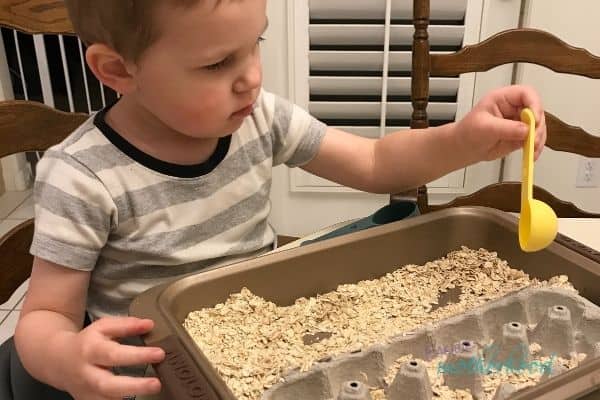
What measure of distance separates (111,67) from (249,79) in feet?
0.50

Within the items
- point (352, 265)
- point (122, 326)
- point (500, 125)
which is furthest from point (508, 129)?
point (122, 326)

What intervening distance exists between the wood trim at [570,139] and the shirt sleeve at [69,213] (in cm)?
83

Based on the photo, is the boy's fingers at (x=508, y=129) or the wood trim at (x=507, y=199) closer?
the boy's fingers at (x=508, y=129)

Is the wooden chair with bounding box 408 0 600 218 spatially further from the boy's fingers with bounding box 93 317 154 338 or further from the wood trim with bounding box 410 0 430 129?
the boy's fingers with bounding box 93 317 154 338

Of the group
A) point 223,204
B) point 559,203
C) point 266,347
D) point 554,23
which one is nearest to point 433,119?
point 554,23

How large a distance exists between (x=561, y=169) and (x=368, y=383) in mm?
1544

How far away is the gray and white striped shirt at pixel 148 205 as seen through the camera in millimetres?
664

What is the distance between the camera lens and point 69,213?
2.16ft

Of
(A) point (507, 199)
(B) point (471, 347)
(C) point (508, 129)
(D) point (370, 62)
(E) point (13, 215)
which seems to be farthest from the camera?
(E) point (13, 215)

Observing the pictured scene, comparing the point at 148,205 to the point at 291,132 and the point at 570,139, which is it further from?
the point at 570,139

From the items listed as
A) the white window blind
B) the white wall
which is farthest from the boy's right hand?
the white wall

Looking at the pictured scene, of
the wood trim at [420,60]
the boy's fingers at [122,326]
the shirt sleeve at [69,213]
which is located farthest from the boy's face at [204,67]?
the wood trim at [420,60]

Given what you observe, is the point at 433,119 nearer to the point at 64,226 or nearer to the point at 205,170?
the point at 205,170

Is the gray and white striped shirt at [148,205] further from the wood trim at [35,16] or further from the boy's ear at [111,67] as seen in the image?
the wood trim at [35,16]
